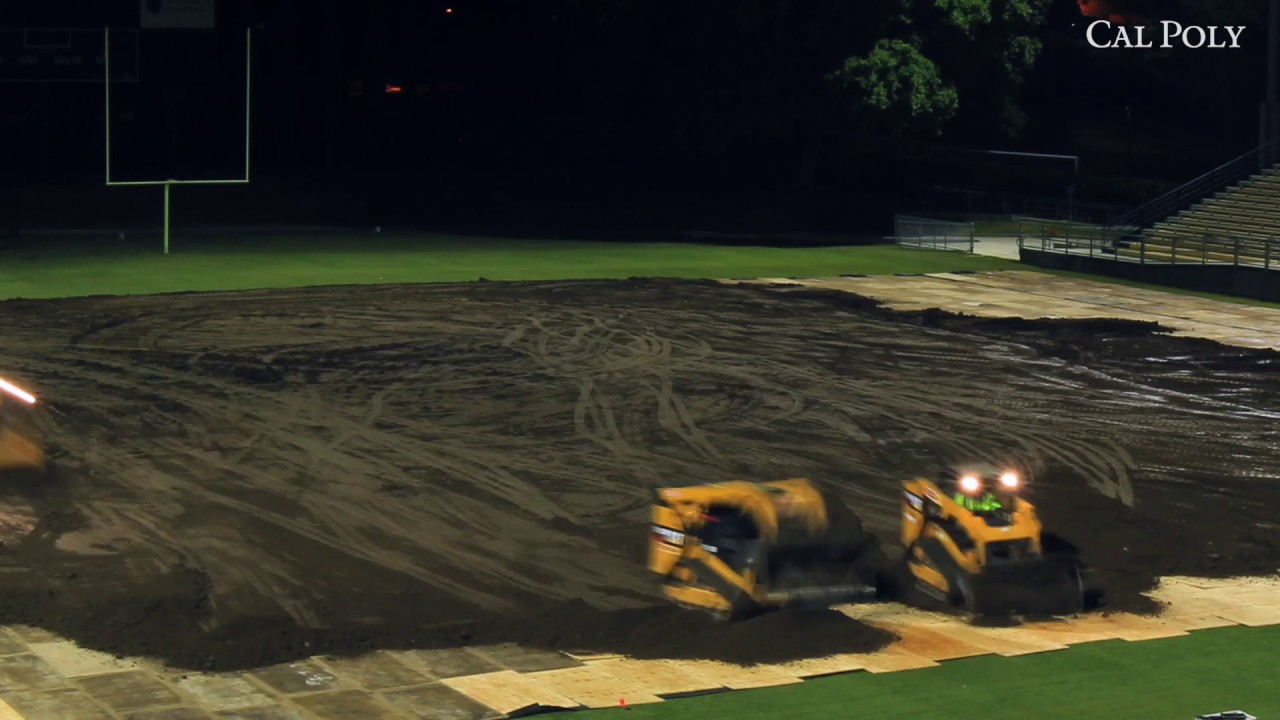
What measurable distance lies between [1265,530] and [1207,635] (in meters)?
4.52

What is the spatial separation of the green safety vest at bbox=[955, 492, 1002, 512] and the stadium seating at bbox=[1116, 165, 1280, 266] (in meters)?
28.0

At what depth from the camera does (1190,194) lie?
174ft

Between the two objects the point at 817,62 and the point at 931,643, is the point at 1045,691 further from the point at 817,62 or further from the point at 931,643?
the point at 817,62

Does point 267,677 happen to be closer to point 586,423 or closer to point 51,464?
point 51,464

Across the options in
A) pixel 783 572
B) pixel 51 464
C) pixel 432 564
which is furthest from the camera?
pixel 51 464

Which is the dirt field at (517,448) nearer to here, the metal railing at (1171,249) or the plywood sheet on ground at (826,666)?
the plywood sheet on ground at (826,666)

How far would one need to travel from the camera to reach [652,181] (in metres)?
66.9

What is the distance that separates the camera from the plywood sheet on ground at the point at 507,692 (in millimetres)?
13453

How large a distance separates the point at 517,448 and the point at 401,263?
912 inches

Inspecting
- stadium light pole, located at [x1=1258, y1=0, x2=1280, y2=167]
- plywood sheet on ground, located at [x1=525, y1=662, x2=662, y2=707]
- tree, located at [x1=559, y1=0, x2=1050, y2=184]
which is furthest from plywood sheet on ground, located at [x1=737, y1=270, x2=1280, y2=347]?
plywood sheet on ground, located at [x1=525, y1=662, x2=662, y2=707]

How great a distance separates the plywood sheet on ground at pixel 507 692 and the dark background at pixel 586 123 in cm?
4040

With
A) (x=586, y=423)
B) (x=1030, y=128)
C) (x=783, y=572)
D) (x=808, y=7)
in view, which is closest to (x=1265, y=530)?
(x=783, y=572)

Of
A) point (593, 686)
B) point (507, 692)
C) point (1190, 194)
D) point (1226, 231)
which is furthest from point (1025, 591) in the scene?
point (1190, 194)

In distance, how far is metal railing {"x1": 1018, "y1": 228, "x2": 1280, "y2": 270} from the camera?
43.9 meters
